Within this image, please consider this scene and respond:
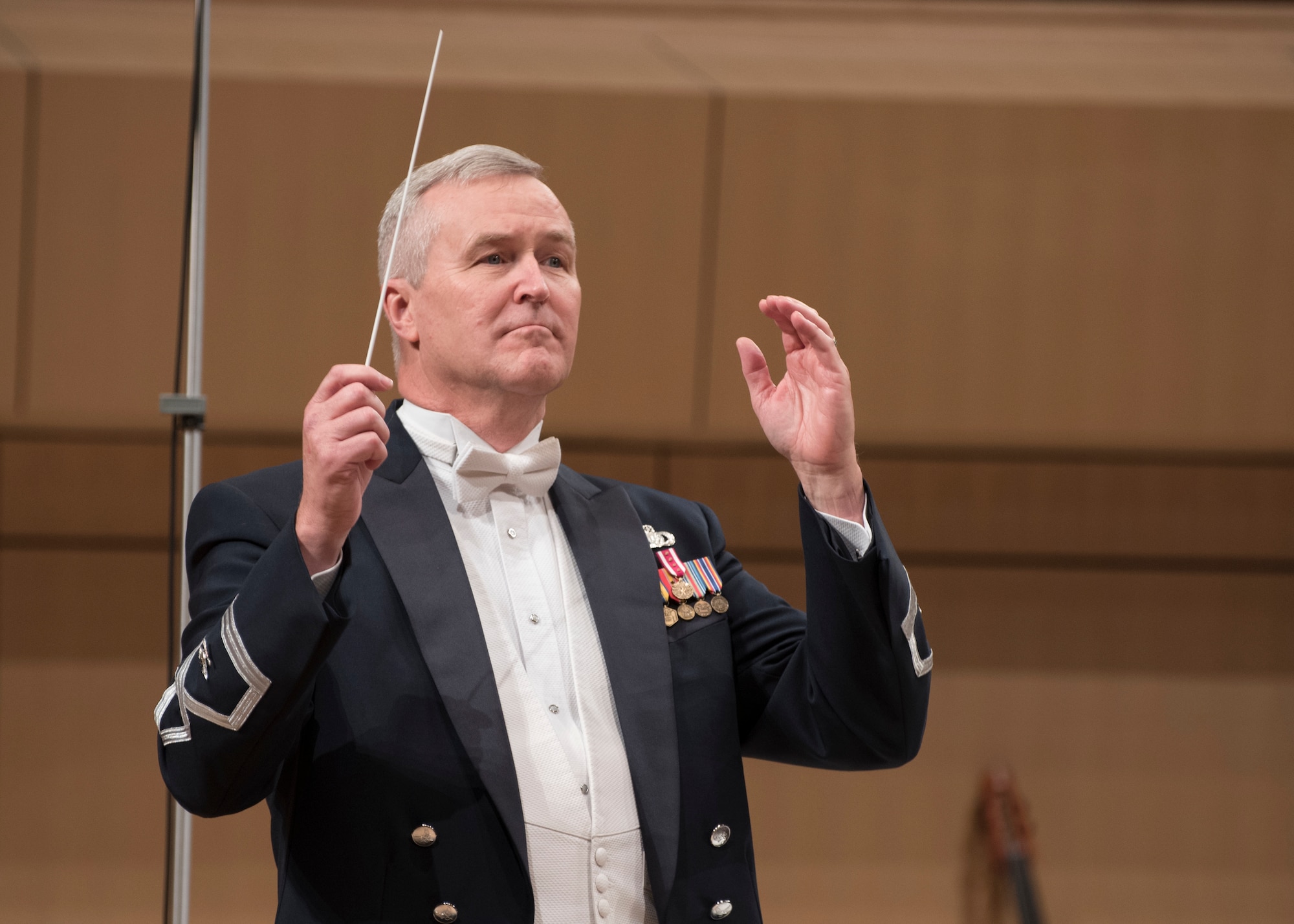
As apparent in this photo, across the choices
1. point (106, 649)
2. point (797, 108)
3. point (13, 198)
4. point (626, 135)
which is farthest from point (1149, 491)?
point (13, 198)

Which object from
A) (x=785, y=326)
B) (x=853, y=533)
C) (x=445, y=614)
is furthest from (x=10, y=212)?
(x=853, y=533)

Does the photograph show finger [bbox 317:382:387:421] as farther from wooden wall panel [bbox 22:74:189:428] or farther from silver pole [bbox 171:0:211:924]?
wooden wall panel [bbox 22:74:189:428]

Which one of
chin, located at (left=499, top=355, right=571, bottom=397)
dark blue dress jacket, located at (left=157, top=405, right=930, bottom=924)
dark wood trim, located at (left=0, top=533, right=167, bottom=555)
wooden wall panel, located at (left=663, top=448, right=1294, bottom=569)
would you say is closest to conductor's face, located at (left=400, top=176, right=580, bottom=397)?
chin, located at (left=499, top=355, right=571, bottom=397)

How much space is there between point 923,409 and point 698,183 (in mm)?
605

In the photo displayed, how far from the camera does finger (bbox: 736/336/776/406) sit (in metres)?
1.12

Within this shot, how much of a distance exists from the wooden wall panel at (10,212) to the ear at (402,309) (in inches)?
45.7

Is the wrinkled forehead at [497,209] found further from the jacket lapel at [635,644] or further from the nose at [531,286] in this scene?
the jacket lapel at [635,644]

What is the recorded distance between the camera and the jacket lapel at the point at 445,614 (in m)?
1.00

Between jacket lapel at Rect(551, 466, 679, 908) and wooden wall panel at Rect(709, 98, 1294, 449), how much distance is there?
990mm

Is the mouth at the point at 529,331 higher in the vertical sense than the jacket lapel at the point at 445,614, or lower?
higher

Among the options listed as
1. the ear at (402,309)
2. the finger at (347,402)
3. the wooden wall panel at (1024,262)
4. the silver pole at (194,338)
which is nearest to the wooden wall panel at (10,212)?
the silver pole at (194,338)

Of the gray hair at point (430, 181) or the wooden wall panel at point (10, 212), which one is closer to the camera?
the gray hair at point (430, 181)

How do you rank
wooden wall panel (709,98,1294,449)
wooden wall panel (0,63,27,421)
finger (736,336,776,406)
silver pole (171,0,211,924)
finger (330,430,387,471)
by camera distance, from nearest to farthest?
finger (330,430,387,471) < finger (736,336,776,406) < silver pole (171,0,211,924) < wooden wall panel (0,63,27,421) < wooden wall panel (709,98,1294,449)

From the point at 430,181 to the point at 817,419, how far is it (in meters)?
0.52
